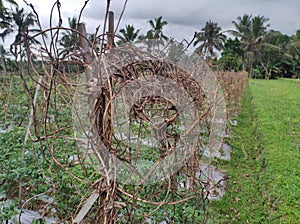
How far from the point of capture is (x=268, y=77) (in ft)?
88.4

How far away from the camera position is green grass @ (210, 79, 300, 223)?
2.64 m

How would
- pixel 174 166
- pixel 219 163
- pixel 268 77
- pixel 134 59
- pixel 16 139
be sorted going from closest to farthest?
pixel 134 59 → pixel 174 166 → pixel 16 139 → pixel 219 163 → pixel 268 77

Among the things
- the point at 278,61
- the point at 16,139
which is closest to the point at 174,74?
the point at 16,139

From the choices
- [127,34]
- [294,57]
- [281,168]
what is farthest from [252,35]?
[127,34]

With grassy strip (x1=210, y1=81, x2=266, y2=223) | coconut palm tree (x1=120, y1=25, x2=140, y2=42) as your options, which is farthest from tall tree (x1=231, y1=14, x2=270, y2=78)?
coconut palm tree (x1=120, y1=25, x2=140, y2=42)

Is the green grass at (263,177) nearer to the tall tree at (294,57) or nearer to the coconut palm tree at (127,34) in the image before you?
the coconut palm tree at (127,34)

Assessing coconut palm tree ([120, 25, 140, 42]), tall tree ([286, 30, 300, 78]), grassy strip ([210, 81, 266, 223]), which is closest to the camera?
coconut palm tree ([120, 25, 140, 42])

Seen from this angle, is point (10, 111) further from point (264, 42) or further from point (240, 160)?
point (264, 42)

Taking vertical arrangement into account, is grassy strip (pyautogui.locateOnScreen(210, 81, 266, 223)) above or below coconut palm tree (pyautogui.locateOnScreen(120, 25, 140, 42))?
below

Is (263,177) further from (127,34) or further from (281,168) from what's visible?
(127,34)

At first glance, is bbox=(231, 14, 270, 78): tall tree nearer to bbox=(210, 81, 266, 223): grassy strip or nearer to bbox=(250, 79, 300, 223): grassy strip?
bbox=(250, 79, 300, 223): grassy strip

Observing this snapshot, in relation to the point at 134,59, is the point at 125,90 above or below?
below

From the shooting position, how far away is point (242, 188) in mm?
3256

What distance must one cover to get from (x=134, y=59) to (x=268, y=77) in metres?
28.5
